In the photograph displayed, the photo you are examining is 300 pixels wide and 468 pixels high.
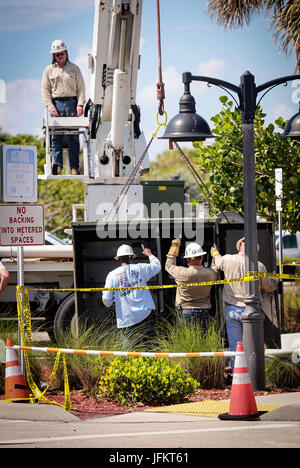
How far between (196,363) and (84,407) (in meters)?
1.65

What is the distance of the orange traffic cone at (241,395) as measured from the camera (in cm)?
827

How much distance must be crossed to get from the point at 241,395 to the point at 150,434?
3.85 feet

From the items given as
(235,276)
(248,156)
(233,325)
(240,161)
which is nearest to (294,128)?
(248,156)

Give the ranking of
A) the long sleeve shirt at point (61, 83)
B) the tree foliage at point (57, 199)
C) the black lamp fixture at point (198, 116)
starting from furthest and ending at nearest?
the tree foliage at point (57, 199) < the long sleeve shirt at point (61, 83) < the black lamp fixture at point (198, 116)

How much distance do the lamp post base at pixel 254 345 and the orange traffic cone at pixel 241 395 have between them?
176 centimetres

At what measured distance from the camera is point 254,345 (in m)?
10.1

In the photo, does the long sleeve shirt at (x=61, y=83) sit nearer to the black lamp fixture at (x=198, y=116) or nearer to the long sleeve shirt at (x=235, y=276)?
the black lamp fixture at (x=198, y=116)

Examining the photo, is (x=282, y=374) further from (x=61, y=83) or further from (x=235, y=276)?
Result: (x=61, y=83)

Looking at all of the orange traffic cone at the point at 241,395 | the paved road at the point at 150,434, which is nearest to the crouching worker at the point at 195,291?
the paved road at the point at 150,434

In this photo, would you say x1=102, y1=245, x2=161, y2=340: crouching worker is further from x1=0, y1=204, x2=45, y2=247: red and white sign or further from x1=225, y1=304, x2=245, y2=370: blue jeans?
x1=0, y1=204, x2=45, y2=247: red and white sign

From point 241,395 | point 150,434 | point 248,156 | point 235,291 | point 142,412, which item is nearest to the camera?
point 150,434
